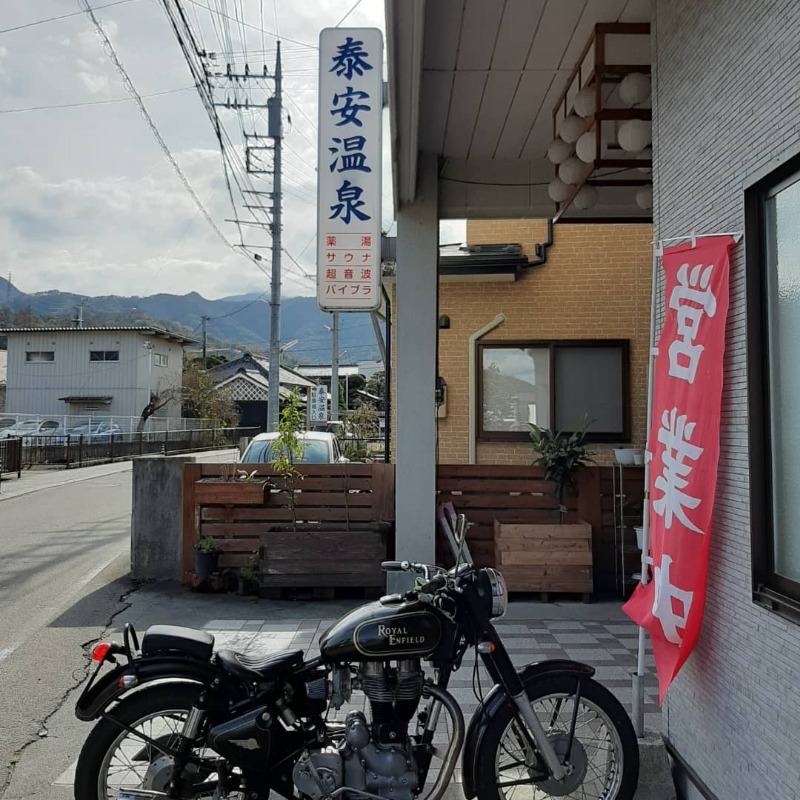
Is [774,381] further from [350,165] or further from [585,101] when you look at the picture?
[350,165]

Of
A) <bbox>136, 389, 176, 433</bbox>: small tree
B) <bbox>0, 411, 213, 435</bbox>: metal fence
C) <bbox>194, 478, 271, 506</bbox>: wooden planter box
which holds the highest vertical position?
<bbox>136, 389, 176, 433</bbox>: small tree

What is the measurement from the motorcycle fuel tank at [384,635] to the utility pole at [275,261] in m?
16.3

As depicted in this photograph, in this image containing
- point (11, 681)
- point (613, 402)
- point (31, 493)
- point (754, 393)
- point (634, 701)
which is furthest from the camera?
point (31, 493)

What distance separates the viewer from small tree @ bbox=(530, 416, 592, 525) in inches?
281

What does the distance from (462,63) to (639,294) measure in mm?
5384

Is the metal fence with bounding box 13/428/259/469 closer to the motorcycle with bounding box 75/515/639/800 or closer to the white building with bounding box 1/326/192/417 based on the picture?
the white building with bounding box 1/326/192/417

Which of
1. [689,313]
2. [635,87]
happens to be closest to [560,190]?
[635,87]

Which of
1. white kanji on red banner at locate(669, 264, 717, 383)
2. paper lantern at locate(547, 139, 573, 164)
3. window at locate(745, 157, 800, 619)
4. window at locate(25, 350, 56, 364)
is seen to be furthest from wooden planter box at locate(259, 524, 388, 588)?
window at locate(25, 350, 56, 364)

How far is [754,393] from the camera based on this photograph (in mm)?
2750

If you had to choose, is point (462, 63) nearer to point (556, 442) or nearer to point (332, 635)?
point (556, 442)

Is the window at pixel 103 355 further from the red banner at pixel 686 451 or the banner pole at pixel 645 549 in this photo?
the red banner at pixel 686 451

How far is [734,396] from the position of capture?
293 centimetres

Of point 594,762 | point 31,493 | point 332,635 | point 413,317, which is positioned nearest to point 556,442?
point 413,317

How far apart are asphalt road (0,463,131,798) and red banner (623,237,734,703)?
2.83 metres
